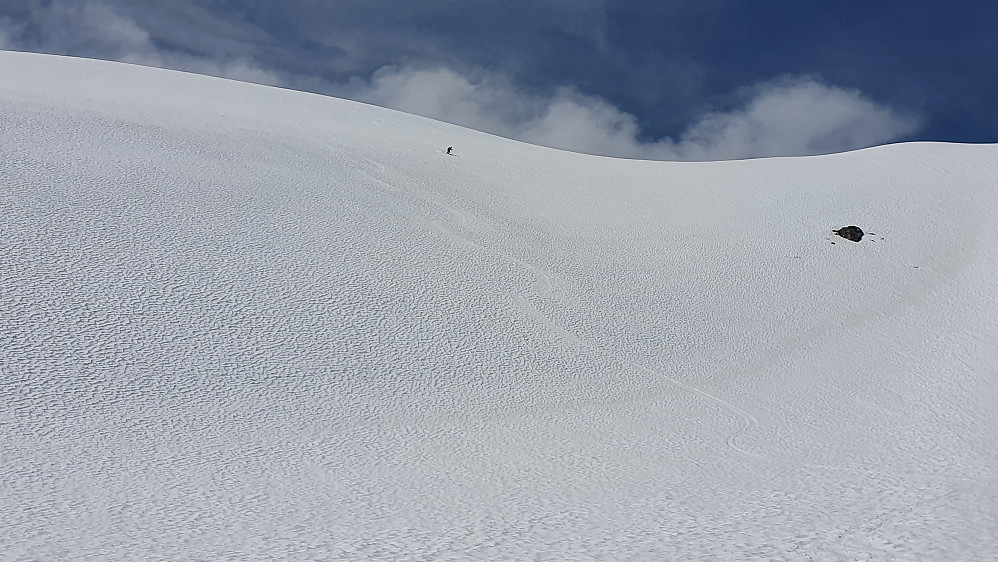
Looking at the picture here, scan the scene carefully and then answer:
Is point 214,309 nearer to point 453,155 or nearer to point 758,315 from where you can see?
point 758,315

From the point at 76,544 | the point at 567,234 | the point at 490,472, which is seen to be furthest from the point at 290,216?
the point at 76,544

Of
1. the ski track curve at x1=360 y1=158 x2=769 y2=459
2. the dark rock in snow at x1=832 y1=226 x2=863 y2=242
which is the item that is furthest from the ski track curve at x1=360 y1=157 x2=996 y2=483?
the dark rock in snow at x1=832 y1=226 x2=863 y2=242

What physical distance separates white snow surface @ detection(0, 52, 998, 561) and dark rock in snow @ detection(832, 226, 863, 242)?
16.3 inches

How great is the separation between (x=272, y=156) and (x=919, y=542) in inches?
719

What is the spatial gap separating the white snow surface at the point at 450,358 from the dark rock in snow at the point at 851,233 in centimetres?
42

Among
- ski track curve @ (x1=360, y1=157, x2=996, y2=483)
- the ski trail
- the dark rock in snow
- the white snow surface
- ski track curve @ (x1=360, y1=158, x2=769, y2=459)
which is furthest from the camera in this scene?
the dark rock in snow

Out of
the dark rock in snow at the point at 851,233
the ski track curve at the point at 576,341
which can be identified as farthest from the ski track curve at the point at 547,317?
the dark rock in snow at the point at 851,233

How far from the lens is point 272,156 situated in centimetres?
2067

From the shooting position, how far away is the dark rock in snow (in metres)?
22.2

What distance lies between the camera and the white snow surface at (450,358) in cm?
675

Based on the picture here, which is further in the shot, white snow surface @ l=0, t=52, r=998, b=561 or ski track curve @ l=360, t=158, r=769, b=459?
ski track curve @ l=360, t=158, r=769, b=459

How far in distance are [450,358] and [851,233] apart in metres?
15.6

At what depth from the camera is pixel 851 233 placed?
22.4 meters

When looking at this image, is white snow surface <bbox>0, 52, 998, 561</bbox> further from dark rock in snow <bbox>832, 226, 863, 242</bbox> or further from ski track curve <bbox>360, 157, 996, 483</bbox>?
dark rock in snow <bbox>832, 226, 863, 242</bbox>
